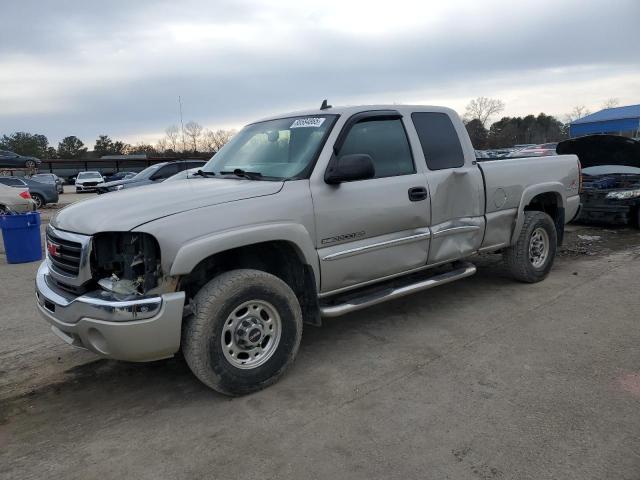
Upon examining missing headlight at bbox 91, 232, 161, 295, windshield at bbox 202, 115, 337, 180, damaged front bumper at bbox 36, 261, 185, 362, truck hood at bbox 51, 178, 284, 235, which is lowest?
damaged front bumper at bbox 36, 261, 185, 362

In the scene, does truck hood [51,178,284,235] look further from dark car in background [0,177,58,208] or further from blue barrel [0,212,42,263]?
dark car in background [0,177,58,208]

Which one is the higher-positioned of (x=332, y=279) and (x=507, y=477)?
(x=332, y=279)

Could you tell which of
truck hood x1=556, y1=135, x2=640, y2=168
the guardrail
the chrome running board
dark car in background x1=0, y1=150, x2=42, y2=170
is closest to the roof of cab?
the chrome running board

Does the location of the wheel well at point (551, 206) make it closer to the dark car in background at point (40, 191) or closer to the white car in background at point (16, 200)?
the white car in background at point (16, 200)

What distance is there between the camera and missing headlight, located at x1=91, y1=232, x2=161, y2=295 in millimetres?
3133

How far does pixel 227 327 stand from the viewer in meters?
3.36

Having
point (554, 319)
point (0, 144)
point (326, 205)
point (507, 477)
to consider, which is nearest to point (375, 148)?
point (326, 205)

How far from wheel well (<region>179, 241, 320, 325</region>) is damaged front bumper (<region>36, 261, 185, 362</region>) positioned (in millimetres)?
407

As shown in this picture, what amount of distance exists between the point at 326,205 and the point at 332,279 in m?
0.57

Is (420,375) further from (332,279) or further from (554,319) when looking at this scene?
(554,319)

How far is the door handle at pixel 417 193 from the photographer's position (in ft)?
14.2

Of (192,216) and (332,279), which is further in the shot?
(332,279)

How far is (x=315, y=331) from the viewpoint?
188 inches

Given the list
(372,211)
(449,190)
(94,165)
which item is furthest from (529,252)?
(94,165)
